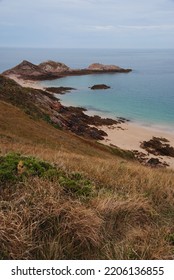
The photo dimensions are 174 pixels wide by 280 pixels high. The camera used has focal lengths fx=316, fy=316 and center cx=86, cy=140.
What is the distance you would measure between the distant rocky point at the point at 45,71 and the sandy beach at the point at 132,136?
6775 cm

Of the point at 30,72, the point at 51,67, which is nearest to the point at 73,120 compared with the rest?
the point at 30,72

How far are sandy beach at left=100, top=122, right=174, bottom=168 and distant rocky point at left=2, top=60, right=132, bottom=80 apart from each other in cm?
6775

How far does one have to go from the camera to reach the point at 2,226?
3.95 metres

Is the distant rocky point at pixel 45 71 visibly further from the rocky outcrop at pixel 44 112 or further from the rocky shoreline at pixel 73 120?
the rocky outcrop at pixel 44 112

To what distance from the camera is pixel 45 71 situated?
408ft

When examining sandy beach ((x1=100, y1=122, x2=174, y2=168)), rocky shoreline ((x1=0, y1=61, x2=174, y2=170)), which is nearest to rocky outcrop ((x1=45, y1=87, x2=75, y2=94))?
rocky shoreline ((x1=0, y1=61, x2=174, y2=170))

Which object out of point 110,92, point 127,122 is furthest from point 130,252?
point 110,92

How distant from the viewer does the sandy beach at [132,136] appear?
142 ft

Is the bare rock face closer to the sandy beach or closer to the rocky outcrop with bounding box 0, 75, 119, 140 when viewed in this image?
the rocky outcrop with bounding box 0, 75, 119, 140

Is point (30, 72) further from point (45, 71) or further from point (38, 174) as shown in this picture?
point (38, 174)

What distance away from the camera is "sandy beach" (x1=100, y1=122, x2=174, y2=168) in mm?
43303

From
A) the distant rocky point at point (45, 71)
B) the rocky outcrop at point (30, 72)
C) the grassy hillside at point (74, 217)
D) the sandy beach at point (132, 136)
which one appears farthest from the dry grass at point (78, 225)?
the rocky outcrop at point (30, 72)

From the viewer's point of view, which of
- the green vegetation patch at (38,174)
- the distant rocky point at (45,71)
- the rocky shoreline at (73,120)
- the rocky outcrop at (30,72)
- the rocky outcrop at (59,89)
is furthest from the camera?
the distant rocky point at (45,71)

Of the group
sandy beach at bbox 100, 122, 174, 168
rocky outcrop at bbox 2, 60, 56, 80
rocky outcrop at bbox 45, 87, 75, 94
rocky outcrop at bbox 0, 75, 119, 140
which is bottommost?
sandy beach at bbox 100, 122, 174, 168
